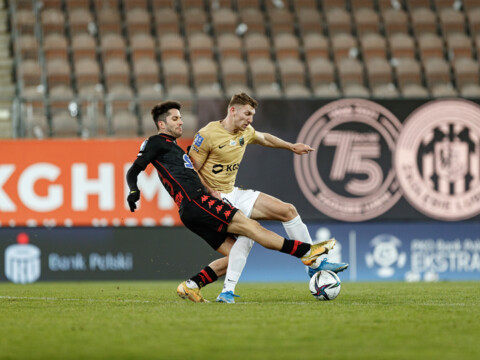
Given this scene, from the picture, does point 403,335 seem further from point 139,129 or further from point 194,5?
point 194,5

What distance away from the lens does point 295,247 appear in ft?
24.5

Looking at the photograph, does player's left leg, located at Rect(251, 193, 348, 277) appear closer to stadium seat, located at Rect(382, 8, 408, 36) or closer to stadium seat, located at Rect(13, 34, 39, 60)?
stadium seat, located at Rect(13, 34, 39, 60)

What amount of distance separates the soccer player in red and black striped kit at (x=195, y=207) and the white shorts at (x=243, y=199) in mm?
335

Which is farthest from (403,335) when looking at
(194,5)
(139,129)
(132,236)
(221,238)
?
(194,5)

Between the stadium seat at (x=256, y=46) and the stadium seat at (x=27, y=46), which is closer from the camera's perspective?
the stadium seat at (x=27, y=46)

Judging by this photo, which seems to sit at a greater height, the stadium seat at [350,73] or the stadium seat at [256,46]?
the stadium seat at [256,46]

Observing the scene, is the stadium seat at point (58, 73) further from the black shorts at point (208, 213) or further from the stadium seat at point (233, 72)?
the black shorts at point (208, 213)

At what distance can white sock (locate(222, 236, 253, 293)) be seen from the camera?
758 centimetres

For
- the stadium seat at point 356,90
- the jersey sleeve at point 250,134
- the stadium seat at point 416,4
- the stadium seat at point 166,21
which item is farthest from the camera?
the stadium seat at point 416,4

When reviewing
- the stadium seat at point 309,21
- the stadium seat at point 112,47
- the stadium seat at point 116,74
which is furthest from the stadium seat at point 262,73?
the stadium seat at point 112,47

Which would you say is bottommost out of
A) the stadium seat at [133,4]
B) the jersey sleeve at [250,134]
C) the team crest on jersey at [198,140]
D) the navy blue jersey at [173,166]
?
the navy blue jersey at [173,166]

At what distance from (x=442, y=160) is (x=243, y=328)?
26.8ft

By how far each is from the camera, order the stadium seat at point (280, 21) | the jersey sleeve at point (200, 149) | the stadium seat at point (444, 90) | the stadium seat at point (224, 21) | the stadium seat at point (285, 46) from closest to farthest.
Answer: the jersey sleeve at point (200, 149) → the stadium seat at point (444, 90) → the stadium seat at point (285, 46) → the stadium seat at point (224, 21) → the stadium seat at point (280, 21)

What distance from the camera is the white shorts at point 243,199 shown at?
26.5ft
